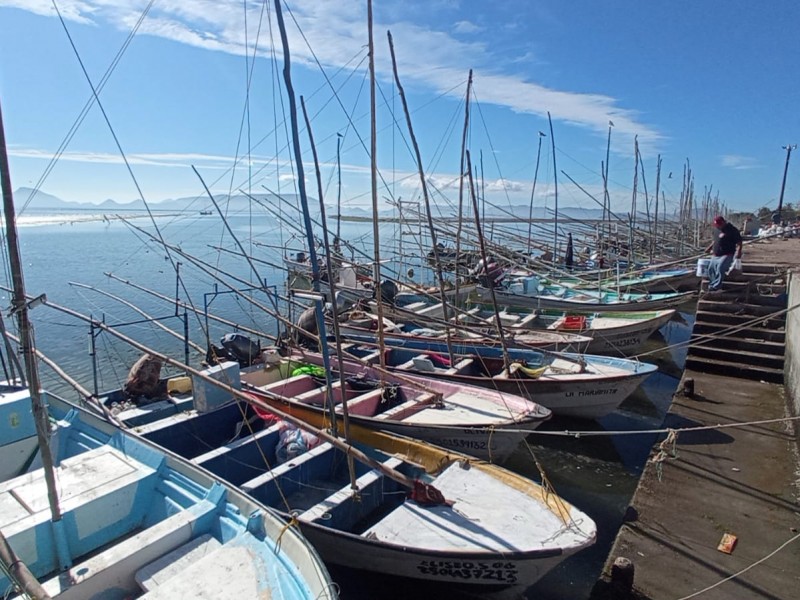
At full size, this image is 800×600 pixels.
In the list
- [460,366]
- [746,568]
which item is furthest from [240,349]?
[746,568]

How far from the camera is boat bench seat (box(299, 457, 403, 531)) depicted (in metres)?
5.34

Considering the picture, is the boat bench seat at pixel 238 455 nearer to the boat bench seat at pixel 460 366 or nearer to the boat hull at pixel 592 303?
the boat bench seat at pixel 460 366

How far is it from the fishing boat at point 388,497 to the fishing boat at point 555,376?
3236 mm

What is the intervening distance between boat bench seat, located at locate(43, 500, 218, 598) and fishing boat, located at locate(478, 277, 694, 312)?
14.1 m

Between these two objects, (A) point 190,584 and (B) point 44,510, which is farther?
(B) point 44,510

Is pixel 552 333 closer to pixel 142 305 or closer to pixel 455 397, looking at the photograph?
pixel 455 397

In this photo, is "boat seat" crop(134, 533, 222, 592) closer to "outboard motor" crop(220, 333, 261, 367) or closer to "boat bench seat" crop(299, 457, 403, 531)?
"boat bench seat" crop(299, 457, 403, 531)

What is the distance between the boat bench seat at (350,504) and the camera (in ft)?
17.5

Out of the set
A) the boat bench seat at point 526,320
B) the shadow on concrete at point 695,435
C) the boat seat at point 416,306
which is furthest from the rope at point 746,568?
the boat seat at point 416,306

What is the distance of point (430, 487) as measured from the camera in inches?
217

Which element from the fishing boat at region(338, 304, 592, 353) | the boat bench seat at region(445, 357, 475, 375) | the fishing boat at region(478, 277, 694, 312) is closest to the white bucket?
the fishing boat at region(478, 277, 694, 312)

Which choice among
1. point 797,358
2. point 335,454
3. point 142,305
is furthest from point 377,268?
point 142,305

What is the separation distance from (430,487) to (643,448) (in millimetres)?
6556

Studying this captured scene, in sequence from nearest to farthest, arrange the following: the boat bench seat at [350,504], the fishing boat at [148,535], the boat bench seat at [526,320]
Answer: the fishing boat at [148,535], the boat bench seat at [350,504], the boat bench seat at [526,320]
